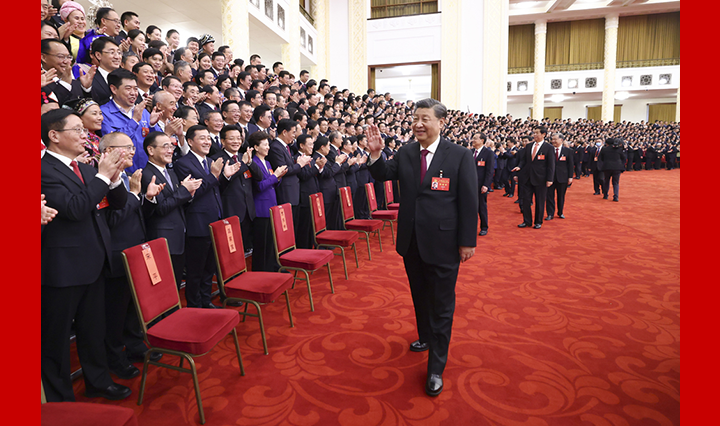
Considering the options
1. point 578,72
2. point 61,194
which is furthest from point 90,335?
point 578,72

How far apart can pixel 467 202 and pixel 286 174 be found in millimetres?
2199

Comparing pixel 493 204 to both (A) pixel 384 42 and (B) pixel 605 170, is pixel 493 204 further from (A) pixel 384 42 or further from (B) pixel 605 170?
(A) pixel 384 42

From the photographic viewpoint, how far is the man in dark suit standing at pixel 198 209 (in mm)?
2689

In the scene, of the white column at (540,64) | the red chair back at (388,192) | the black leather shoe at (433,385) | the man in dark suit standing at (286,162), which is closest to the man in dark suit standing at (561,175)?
the red chair back at (388,192)

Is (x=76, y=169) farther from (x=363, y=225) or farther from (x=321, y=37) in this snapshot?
(x=321, y=37)

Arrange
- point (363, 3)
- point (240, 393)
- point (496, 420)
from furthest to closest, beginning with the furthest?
point (363, 3) → point (240, 393) → point (496, 420)

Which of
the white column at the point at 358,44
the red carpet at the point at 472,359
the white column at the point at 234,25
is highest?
the white column at the point at 358,44

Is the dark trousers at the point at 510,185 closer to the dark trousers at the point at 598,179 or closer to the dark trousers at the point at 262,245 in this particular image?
the dark trousers at the point at 598,179

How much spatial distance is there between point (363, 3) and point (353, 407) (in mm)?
16301

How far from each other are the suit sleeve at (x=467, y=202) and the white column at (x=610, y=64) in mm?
21939

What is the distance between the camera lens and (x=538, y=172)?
586 cm

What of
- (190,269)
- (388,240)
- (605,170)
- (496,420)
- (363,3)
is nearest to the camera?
(496,420)

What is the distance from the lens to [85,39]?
343cm

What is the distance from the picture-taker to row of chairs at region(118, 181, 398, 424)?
1.78 meters
